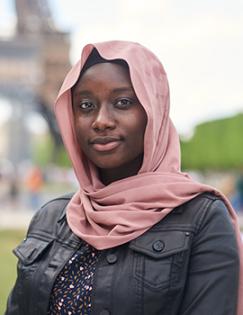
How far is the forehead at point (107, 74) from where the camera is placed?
68.3 inches

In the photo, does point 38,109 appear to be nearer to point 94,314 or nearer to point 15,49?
point 15,49

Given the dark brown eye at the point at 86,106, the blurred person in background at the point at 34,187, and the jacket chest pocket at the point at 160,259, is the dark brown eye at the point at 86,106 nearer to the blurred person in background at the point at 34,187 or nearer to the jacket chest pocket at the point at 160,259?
the jacket chest pocket at the point at 160,259

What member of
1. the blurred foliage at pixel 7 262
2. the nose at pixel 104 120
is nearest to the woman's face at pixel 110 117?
the nose at pixel 104 120

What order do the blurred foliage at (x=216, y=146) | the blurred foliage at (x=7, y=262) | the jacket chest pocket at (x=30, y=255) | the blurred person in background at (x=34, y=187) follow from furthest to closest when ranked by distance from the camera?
the blurred foliage at (x=216, y=146), the blurred person in background at (x=34, y=187), the blurred foliage at (x=7, y=262), the jacket chest pocket at (x=30, y=255)

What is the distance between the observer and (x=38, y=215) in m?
2.00

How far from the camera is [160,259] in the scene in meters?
1.65

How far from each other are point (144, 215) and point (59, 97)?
41 cm

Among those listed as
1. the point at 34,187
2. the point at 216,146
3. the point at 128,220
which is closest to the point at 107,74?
the point at 128,220

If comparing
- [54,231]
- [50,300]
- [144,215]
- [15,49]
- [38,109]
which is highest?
[144,215]

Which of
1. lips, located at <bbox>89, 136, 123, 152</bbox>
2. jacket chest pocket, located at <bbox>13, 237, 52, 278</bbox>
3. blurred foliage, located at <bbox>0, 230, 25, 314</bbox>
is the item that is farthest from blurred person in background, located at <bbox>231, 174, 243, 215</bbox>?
lips, located at <bbox>89, 136, 123, 152</bbox>

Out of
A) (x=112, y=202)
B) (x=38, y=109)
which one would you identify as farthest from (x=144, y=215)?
(x=38, y=109)

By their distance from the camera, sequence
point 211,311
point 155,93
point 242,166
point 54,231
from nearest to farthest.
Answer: point 211,311
point 155,93
point 54,231
point 242,166

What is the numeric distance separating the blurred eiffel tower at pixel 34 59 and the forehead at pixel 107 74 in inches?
1484

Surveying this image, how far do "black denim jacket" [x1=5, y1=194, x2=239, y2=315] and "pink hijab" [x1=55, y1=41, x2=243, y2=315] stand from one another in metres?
0.03
